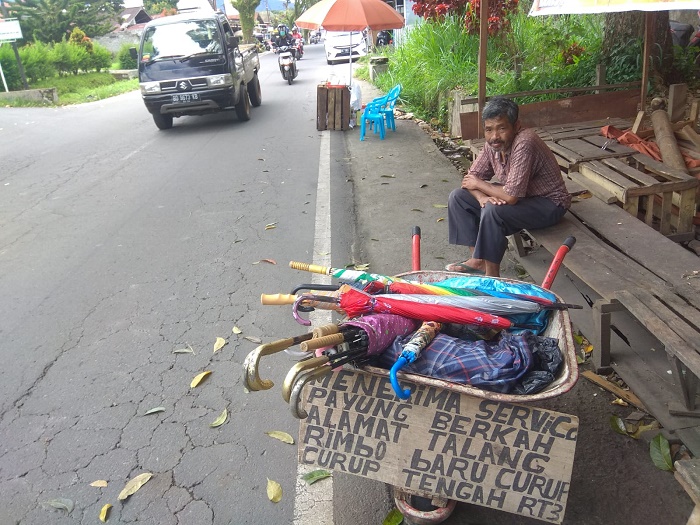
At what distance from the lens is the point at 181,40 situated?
10.9 m

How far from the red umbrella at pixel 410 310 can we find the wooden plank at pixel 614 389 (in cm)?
105

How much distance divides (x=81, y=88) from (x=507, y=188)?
22.7 metres

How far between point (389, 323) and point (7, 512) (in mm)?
1877

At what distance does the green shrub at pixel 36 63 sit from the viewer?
2123cm

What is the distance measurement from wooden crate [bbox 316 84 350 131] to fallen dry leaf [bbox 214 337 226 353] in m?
7.65

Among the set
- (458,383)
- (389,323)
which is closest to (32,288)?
(389,323)

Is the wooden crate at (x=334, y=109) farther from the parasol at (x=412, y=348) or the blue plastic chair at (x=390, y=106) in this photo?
the parasol at (x=412, y=348)

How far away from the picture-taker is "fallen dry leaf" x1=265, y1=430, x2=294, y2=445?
2.79 metres

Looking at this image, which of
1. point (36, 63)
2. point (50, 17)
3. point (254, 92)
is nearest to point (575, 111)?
point (254, 92)

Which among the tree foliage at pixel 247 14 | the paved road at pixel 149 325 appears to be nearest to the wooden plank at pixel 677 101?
the paved road at pixel 149 325

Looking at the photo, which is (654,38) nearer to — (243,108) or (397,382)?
(397,382)

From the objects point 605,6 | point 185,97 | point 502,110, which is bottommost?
point 185,97

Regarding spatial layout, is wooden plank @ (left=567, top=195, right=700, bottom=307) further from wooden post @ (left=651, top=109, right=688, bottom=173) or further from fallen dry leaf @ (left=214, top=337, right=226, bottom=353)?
fallen dry leaf @ (left=214, top=337, right=226, bottom=353)

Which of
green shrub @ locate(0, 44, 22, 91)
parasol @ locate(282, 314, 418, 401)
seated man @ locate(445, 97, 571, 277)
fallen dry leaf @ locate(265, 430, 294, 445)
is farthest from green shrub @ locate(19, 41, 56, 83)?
parasol @ locate(282, 314, 418, 401)
